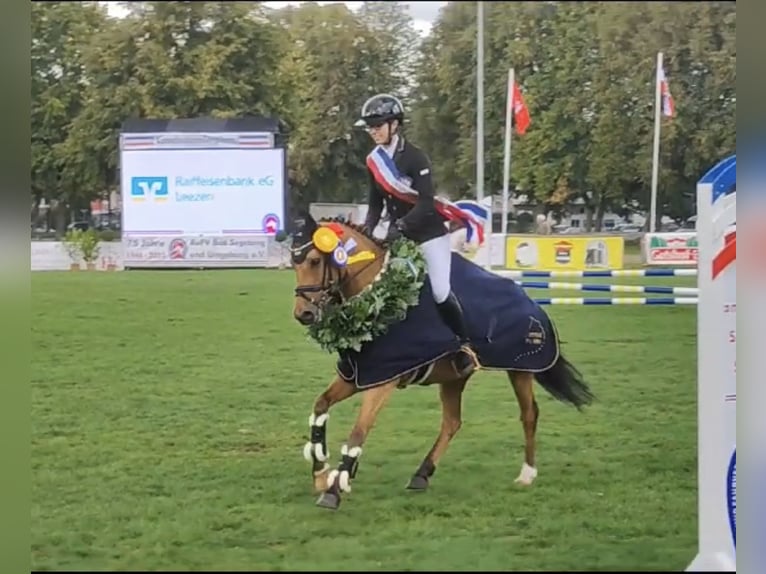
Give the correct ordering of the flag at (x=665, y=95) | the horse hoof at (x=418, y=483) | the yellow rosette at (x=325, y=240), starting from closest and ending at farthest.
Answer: the yellow rosette at (x=325, y=240), the horse hoof at (x=418, y=483), the flag at (x=665, y=95)

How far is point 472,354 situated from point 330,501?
70 centimetres

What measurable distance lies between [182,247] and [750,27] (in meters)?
2.20

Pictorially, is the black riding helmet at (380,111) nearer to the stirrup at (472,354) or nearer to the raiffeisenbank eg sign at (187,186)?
the raiffeisenbank eg sign at (187,186)

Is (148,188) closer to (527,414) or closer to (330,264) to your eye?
(330,264)

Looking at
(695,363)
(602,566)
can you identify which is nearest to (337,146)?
(695,363)

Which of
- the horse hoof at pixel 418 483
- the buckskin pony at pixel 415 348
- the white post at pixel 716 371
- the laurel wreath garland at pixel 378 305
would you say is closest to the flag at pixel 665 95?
the white post at pixel 716 371

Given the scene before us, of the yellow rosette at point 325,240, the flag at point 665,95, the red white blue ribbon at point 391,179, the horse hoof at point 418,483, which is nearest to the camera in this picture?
the yellow rosette at point 325,240

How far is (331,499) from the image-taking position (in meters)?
3.47

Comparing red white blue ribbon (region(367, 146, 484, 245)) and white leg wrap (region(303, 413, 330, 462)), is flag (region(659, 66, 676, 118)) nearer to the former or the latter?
red white blue ribbon (region(367, 146, 484, 245))

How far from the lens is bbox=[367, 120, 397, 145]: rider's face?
3457 millimetres

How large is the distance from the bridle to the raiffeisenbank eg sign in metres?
0.34

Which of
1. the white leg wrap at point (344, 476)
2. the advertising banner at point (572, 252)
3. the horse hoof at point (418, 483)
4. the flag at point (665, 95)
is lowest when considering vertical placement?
the horse hoof at point (418, 483)

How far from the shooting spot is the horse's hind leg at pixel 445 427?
354 centimetres

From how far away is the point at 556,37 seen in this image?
3723 millimetres
